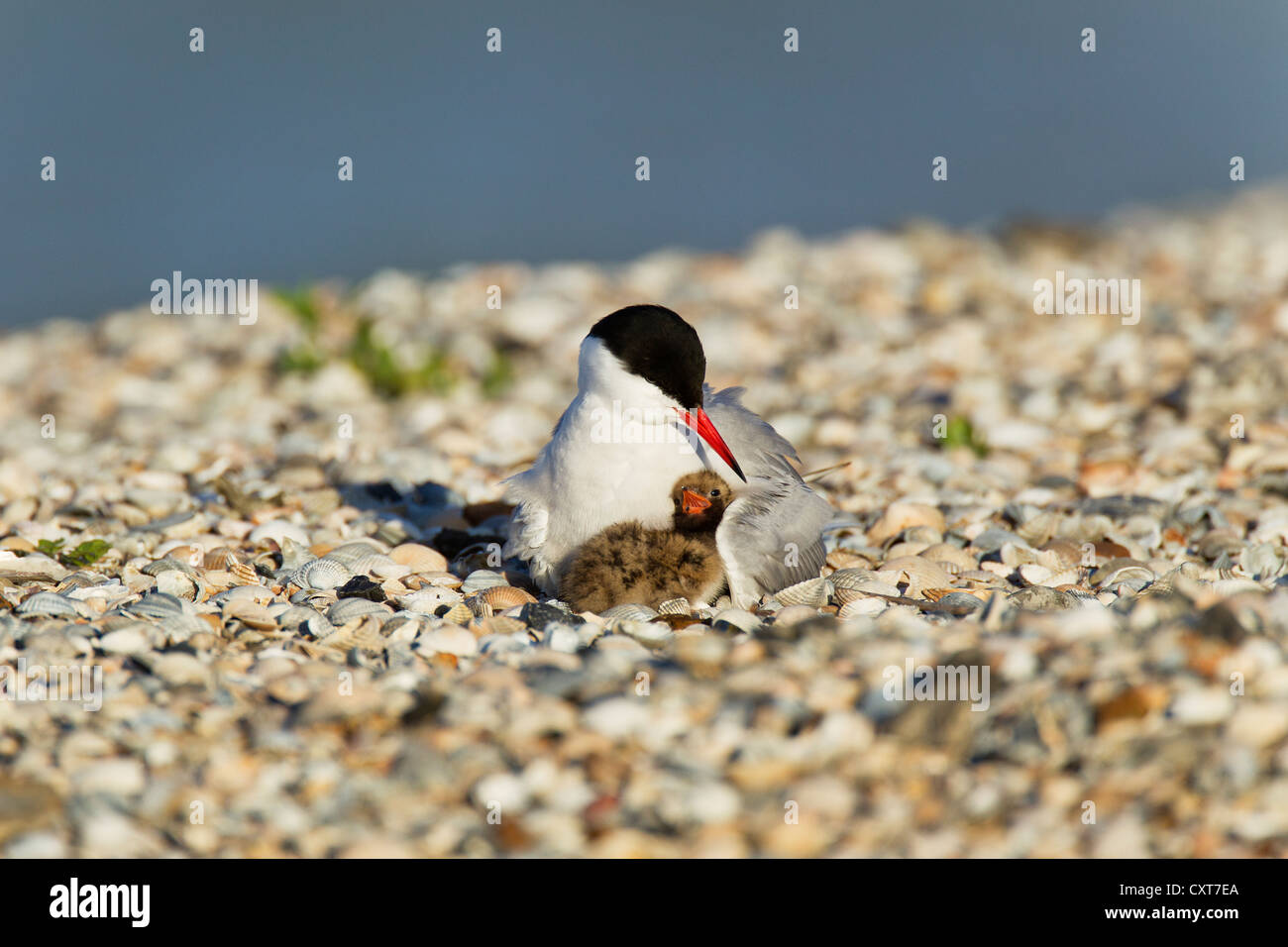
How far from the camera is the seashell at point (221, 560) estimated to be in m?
4.24

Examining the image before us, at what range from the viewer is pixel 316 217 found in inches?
597

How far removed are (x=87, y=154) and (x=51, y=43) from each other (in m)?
2.56

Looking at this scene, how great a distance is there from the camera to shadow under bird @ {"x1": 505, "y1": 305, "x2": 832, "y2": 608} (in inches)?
149

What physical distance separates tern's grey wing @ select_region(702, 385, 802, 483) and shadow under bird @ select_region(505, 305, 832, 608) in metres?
0.13

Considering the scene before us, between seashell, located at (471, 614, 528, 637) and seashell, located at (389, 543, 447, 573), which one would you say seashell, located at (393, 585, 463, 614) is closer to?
seashell, located at (471, 614, 528, 637)

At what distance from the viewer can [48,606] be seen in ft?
11.7

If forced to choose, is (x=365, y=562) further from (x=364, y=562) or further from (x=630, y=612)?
(x=630, y=612)

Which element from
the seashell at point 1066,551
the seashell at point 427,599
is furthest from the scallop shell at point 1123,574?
the seashell at point 427,599

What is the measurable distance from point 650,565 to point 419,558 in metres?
1.01

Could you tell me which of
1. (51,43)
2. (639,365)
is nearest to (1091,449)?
(639,365)

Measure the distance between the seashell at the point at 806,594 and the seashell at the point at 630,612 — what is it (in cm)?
42

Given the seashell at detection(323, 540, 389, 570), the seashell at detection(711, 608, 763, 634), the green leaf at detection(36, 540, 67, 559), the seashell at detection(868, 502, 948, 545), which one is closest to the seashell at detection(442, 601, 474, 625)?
the seashell at detection(323, 540, 389, 570)
